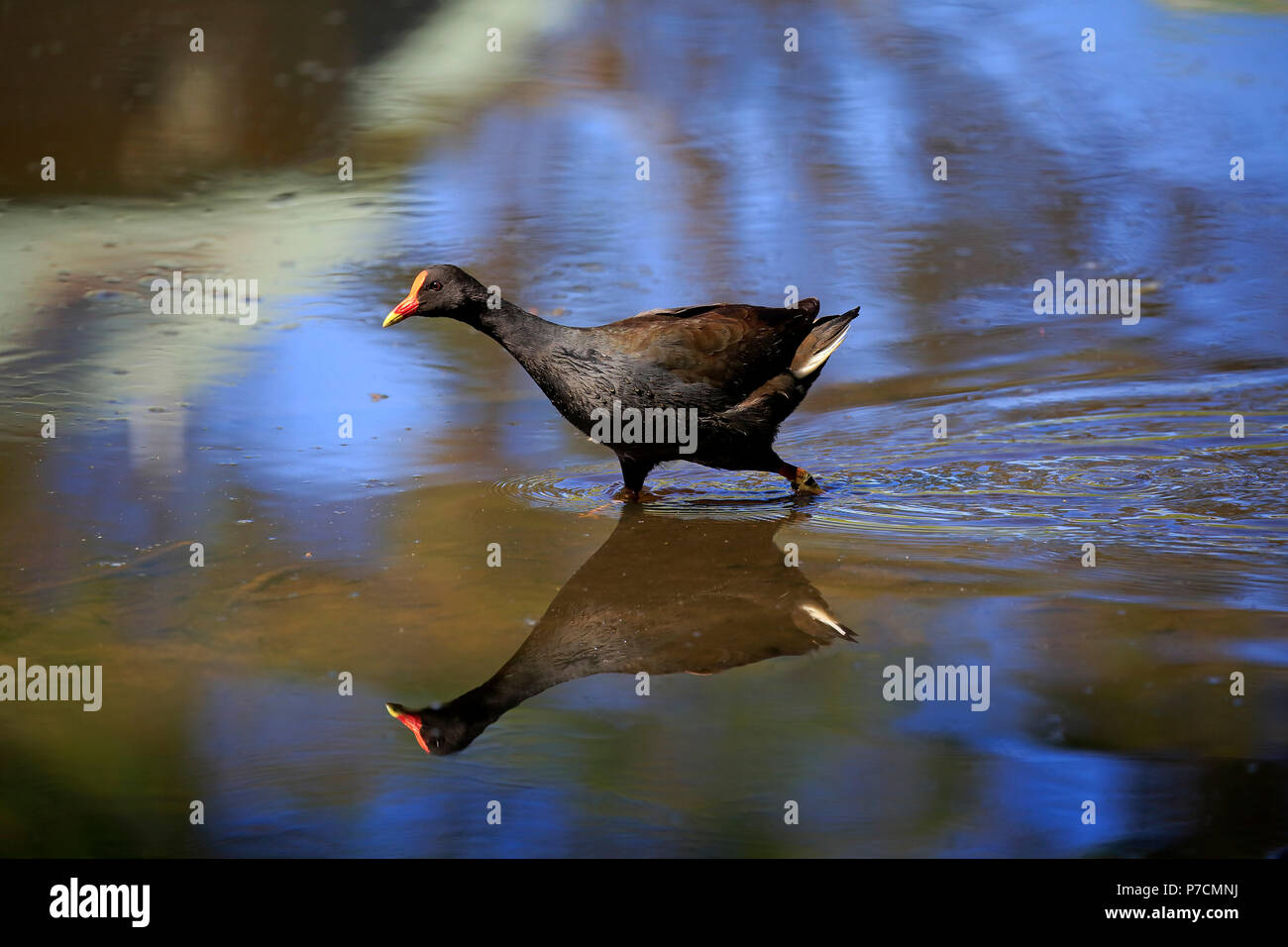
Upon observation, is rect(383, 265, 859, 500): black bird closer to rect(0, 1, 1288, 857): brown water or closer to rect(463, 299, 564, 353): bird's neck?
rect(463, 299, 564, 353): bird's neck

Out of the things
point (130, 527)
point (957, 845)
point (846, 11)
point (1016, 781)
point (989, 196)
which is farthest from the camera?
point (846, 11)

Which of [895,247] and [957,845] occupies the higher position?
[895,247]

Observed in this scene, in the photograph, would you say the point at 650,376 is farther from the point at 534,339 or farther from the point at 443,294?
the point at 443,294

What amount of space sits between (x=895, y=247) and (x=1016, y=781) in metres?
7.32

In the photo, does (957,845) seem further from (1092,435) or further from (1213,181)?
(1213,181)

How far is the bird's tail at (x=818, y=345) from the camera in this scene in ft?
25.2

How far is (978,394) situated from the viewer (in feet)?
29.2

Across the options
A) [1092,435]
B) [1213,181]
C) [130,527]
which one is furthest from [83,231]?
[1213,181]
